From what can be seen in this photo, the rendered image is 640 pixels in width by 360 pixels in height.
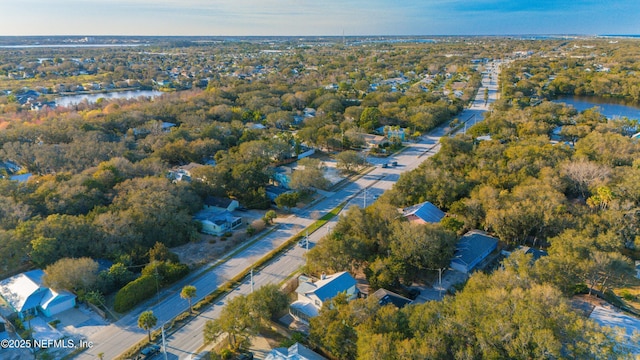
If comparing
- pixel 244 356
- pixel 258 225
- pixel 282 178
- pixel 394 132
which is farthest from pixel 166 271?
pixel 394 132

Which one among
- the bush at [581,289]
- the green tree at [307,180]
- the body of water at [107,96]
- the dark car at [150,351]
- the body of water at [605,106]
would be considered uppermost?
the body of water at [107,96]

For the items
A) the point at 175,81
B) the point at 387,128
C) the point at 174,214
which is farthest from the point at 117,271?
the point at 175,81

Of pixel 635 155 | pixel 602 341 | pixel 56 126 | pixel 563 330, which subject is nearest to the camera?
pixel 602 341

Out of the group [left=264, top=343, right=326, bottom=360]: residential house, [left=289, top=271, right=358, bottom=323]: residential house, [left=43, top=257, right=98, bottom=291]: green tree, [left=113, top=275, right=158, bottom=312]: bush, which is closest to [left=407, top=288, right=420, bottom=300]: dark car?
[left=289, top=271, right=358, bottom=323]: residential house

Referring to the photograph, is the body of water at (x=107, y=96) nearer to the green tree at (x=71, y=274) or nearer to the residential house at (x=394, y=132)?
the residential house at (x=394, y=132)

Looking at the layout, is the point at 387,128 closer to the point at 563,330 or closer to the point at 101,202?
the point at 101,202

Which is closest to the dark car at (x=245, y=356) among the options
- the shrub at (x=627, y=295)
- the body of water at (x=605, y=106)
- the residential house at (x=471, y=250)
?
the residential house at (x=471, y=250)
